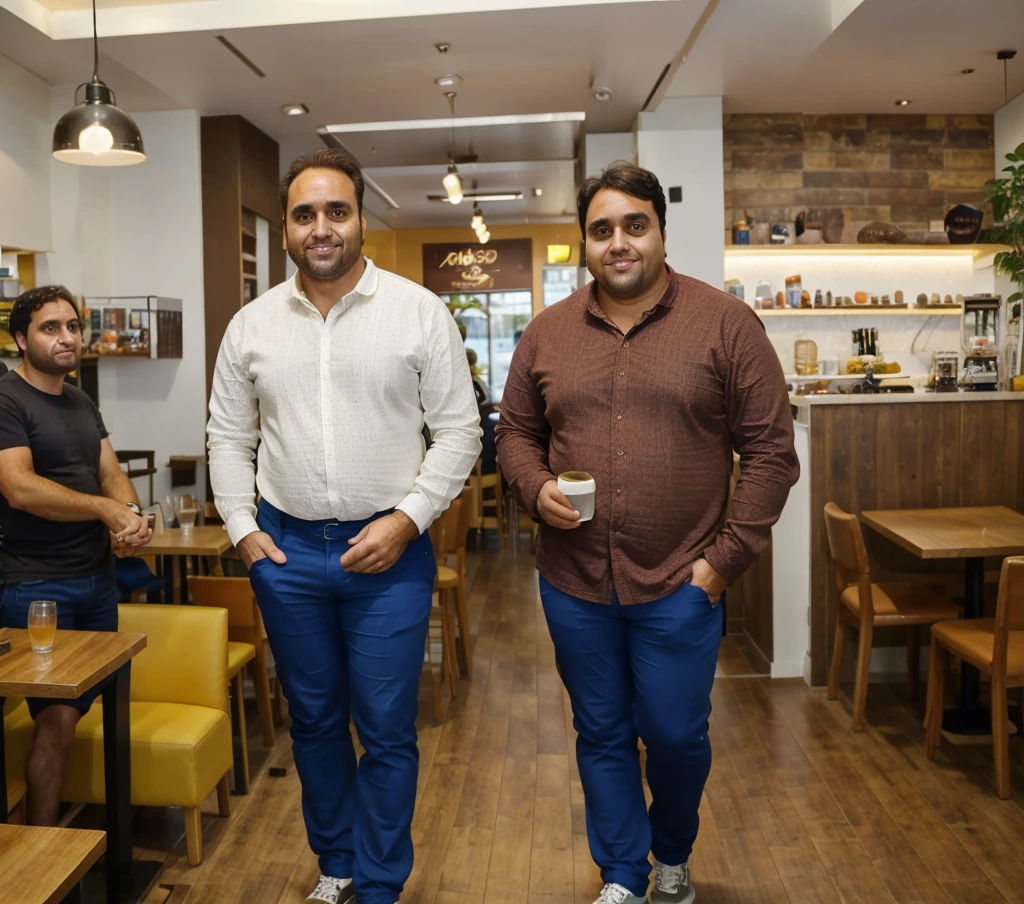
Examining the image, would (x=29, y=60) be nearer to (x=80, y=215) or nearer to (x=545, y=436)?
(x=80, y=215)

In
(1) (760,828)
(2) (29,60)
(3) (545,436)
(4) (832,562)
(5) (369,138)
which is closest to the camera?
(3) (545,436)

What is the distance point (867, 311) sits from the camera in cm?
732

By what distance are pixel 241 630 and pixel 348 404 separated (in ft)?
5.67

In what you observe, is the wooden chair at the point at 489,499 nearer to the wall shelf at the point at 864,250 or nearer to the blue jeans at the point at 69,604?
the wall shelf at the point at 864,250

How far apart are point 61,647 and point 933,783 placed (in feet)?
8.83

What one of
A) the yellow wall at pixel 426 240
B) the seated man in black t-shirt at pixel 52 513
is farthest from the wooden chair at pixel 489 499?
the yellow wall at pixel 426 240

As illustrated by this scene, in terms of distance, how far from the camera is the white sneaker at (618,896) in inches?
84.0

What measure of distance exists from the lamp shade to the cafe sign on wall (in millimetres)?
9517

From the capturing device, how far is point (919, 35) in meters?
5.60

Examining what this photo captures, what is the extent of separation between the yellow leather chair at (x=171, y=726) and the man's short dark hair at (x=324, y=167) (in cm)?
131

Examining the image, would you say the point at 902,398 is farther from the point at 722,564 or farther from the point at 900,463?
the point at 722,564

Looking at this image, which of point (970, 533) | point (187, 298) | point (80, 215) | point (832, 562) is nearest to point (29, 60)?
point (80, 215)

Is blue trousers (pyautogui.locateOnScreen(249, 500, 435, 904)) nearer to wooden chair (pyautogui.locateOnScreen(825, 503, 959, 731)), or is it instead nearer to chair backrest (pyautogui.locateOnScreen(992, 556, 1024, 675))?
chair backrest (pyautogui.locateOnScreen(992, 556, 1024, 675))

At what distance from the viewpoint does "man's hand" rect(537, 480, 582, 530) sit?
6.55ft
